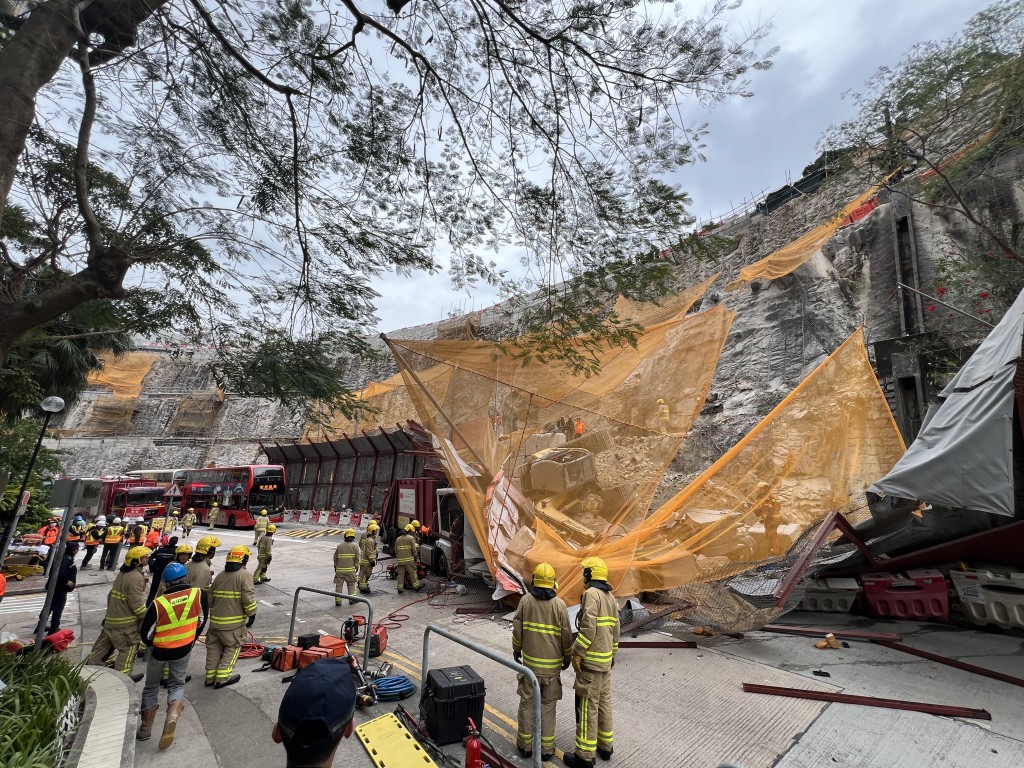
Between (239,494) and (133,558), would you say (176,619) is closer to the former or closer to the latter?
(133,558)

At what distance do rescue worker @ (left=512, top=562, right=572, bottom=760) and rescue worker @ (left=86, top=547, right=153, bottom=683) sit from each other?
461cm

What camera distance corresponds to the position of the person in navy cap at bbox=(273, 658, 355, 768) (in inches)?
66.5

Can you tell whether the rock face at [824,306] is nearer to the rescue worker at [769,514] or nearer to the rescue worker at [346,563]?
the rescue worker at [346,563]

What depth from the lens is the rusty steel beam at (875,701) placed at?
402cm

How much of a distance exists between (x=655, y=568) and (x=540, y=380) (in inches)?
142

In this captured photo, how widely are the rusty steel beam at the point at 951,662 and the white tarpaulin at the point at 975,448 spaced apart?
176 cm

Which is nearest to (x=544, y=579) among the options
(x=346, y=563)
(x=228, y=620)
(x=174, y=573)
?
(x=174, y=573)

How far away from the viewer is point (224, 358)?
6.56 metres

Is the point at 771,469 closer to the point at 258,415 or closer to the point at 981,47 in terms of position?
the point at 981,47

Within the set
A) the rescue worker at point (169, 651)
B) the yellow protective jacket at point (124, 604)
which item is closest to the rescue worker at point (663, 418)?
the rescue worker at point (169, 651)

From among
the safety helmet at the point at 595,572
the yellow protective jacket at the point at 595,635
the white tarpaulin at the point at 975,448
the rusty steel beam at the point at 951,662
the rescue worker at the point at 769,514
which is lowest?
the rusty steel beam at the point at 951,662

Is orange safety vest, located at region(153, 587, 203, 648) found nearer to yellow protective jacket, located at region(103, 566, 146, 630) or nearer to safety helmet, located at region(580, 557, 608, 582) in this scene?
yellow protective jacket, located at region(103, 566, 146, 630)

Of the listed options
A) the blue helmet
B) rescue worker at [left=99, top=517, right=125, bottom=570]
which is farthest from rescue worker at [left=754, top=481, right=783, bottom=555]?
rescue worker at [left=99, top=517, right=125, bottom=570]

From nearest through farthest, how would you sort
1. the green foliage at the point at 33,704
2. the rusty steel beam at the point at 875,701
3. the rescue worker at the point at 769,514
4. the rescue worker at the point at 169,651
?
1. the green foliage at the point at 33,704
2. the rusty steel beam at the point at 875,701
3. the rescue worker at the point at 169,651
4. the rescue worker at the point at 769,514
